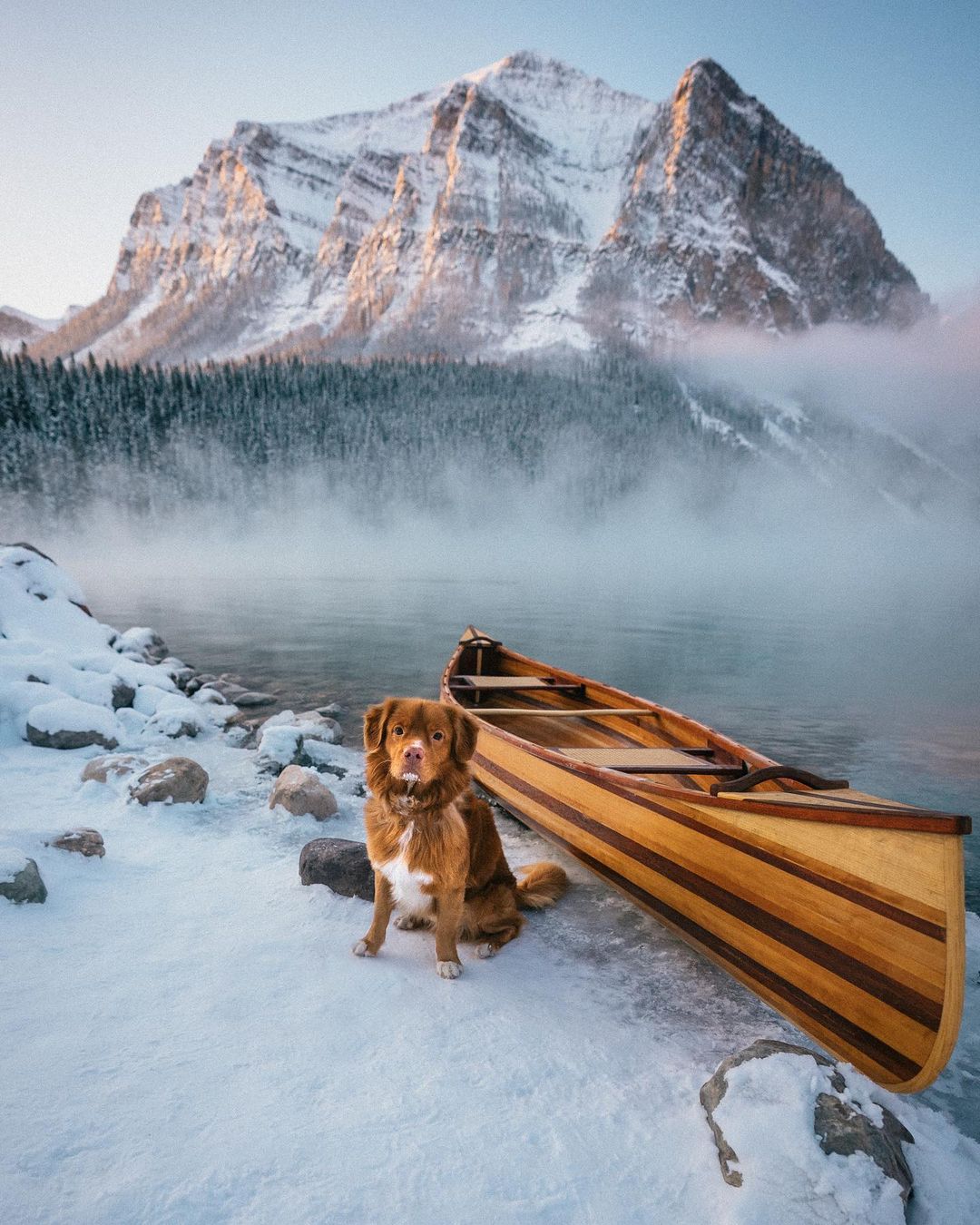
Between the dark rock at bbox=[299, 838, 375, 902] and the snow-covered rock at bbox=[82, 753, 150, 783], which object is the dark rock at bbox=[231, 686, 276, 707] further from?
the dark rock at bbox=[299, 838, 375, 902]

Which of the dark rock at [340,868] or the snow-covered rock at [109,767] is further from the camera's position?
the snow-covered rock at [109,767]

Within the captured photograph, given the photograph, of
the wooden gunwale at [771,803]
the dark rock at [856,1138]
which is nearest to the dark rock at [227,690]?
the wooden gunwale at [771,803]

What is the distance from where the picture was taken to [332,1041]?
3305mm

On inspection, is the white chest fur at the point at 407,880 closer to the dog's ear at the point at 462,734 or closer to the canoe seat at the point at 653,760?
the dog's ear at the point at 462,734

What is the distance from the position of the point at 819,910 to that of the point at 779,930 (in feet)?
1.25

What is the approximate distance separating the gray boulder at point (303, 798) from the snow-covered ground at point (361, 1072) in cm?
102

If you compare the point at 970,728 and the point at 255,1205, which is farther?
the point at 970,728

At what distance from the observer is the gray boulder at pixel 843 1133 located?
269cm

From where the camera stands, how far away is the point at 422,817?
378 centimetres

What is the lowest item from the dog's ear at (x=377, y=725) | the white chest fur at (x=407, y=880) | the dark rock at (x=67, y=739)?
the dark rock at (x=67, y=739)

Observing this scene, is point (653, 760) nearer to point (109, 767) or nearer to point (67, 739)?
point (109, 767)

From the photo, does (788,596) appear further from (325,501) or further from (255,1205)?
(325,501)

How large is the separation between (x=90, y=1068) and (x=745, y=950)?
3.68m

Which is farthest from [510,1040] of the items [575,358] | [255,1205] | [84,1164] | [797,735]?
[575,358]
